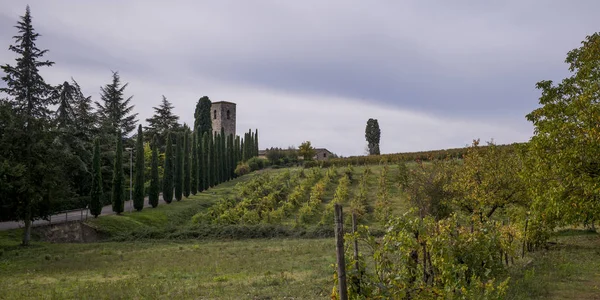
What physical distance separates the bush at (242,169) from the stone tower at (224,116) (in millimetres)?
20360

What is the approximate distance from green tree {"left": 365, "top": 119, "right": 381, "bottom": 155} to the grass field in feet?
194

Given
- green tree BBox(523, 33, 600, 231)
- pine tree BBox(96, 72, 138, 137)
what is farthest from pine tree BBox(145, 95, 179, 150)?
green tree BBox(523, 33, 600, 231)

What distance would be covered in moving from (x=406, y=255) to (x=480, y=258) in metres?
2.29

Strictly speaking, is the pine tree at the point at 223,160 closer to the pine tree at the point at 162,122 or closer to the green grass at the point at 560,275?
the pine tree at the point at 162,122

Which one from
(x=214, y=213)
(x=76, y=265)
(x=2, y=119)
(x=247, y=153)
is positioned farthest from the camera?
(x=247, y=153)

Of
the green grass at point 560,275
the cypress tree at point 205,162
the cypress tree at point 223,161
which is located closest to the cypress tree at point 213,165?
the cypress tree at point 205,162

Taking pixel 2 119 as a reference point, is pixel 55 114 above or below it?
above

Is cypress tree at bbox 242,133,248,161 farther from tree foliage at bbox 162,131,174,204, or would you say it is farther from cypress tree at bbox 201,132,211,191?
tree foliage at bbox 162,131,174,204

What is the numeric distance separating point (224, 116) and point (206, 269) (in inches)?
2804

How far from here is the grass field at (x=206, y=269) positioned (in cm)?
1018

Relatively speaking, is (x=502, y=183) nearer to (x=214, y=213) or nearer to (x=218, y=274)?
(x=218, y=274)

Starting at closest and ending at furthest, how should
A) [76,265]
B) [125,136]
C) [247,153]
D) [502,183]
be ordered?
[76,265], [502,183], [125,136], [247,153]

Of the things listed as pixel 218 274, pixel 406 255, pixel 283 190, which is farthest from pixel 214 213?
pixel 406 255

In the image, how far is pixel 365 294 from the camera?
6.05 m
